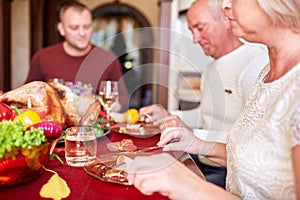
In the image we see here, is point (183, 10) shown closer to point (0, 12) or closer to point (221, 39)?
point (221, 39)

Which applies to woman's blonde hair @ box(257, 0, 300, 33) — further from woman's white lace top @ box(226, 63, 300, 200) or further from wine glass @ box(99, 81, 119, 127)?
wine glass @ box(99, 81, 119, 127)

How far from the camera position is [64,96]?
131cm

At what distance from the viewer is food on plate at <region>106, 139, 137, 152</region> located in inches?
42.4

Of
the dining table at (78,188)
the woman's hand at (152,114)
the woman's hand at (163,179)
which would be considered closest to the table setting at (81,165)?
the dining table at (78,188)

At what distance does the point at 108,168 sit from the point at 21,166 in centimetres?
23

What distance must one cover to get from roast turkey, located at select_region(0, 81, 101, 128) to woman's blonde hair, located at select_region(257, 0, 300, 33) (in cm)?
75

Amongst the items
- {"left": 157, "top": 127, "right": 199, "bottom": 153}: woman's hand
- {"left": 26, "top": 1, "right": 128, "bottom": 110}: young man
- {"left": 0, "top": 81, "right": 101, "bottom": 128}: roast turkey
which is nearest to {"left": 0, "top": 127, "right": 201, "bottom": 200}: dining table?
{"left": 157, "top": 127, "right": 199, "bottom": 153}: woman's hand

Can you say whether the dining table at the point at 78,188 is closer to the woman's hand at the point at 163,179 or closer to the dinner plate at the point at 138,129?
the woman's hand at the point at 163,179

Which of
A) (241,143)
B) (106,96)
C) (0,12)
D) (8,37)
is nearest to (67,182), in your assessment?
(241,143)

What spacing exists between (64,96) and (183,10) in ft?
6.44

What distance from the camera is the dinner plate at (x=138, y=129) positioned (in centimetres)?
128

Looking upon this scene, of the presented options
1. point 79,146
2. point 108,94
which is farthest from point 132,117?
point 79,146

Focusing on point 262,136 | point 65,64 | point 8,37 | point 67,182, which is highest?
point 8,37

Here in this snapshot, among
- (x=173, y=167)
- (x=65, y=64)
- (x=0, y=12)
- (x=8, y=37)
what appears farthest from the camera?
(x=8, y=37)
